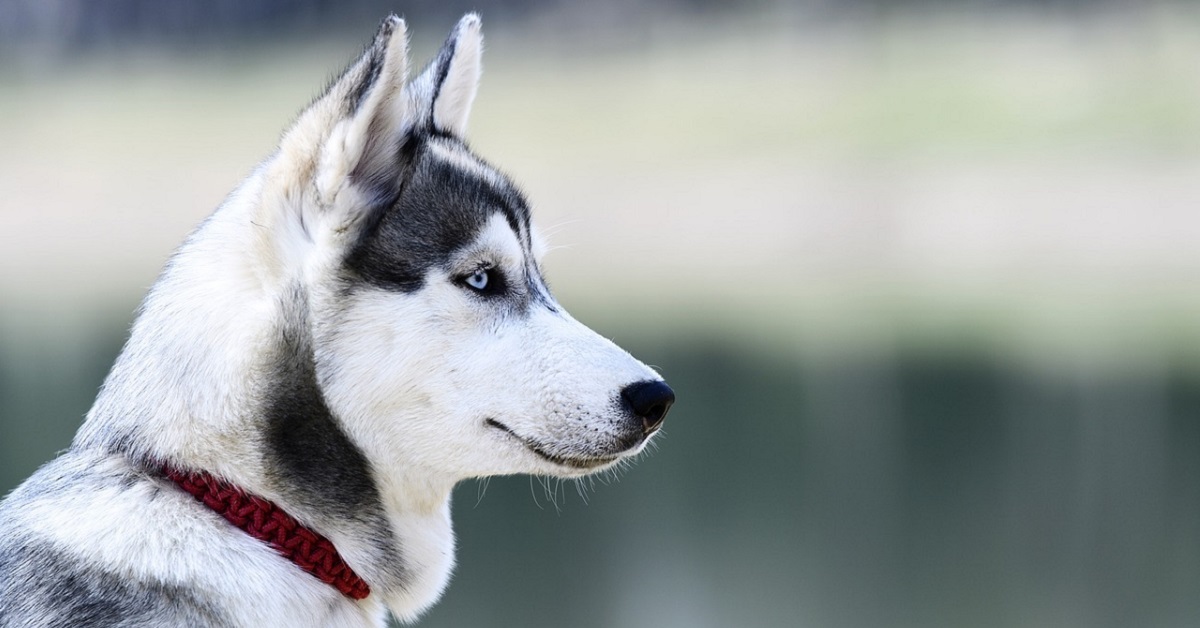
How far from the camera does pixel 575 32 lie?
292 ft

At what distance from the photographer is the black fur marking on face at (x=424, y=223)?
390 centimetres

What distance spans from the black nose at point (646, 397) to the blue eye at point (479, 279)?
20.6 inches

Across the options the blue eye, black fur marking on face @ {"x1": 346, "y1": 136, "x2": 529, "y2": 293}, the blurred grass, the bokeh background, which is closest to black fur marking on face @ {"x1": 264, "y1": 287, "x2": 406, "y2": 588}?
black fur marking on face @ {"x1": 346, "y1": 136, "x2": 529, "y2": 293}

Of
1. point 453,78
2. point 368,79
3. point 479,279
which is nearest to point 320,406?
point 479,279

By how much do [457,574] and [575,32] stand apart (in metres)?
73.4

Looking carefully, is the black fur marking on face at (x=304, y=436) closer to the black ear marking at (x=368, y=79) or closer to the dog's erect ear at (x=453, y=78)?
the black ear marking at (x=368, y=79)

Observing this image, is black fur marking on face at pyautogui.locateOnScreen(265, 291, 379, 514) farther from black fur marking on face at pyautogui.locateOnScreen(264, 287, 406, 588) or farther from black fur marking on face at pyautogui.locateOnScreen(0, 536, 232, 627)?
black fur marking on face at pyautogui.locateOnScreen(0, 536, 232, 627)

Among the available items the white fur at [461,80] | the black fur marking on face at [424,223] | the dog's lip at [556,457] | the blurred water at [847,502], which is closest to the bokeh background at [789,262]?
the blurred water at [847,502]

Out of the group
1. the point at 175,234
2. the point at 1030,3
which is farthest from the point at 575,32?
the point at 175,234

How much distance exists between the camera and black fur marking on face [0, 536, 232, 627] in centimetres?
345

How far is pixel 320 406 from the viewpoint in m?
3.81

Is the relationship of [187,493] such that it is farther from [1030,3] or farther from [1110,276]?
[1030,3]

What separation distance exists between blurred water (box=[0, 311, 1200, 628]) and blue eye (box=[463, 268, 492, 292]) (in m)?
10.6

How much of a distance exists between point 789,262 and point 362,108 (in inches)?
1894
